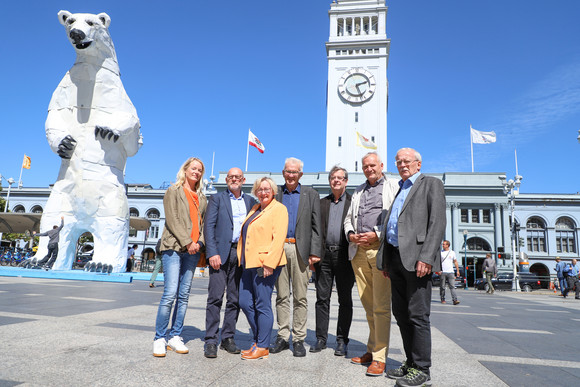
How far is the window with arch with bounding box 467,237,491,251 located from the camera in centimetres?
3706

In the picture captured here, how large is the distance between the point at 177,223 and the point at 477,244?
39840mm

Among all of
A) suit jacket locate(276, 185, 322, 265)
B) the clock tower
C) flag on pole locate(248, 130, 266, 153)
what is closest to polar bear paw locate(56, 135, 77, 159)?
suit jacket locate(276, 185, 322, 265)

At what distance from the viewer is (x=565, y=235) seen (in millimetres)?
40906

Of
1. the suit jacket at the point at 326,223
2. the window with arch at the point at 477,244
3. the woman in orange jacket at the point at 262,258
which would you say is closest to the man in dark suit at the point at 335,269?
the suit jacket at the point at 326,223

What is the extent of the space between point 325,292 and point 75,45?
12247 millimetres

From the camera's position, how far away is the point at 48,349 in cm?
324

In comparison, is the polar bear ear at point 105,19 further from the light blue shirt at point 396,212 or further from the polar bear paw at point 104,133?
the light blue shirt at point 396,212

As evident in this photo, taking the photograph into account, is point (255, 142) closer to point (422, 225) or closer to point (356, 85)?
point (356, 85)

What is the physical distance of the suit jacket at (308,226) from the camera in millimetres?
3988

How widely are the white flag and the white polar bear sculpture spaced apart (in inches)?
1156

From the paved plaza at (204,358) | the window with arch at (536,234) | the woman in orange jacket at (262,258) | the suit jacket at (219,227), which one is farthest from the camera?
the window with arch at (536,234)

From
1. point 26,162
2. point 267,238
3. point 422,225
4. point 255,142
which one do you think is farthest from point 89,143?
point 26,162

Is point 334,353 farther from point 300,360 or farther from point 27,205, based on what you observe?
point 27,205

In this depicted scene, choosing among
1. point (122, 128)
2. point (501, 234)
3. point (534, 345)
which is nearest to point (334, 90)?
point (501, 234)
